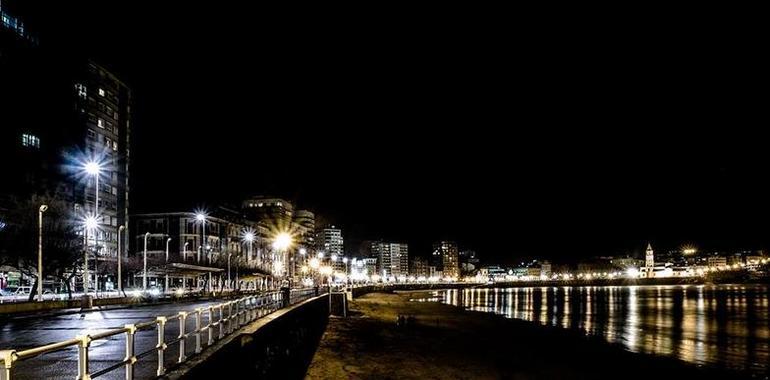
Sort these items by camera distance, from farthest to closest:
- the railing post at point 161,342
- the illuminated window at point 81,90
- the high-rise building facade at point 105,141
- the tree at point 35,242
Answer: the illuminated window at point 81,90, the high-rise building facade at point 105,141, the tree at point 35,242, the railing post at point 161,342

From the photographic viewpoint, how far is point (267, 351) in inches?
802

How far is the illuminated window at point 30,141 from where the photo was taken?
79062 millimetres

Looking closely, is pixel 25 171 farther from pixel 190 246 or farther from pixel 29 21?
pixel 190 246

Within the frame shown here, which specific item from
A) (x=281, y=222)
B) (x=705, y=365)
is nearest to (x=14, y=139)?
(x=705, y=365)

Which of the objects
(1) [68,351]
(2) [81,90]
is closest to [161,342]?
(1) [68,351]

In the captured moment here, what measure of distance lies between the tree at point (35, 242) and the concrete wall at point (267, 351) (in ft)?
62.9

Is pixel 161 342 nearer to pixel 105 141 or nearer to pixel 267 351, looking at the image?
pixel 267 351

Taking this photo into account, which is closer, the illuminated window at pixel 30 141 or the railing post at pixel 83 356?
the railing post at pixel 83 356

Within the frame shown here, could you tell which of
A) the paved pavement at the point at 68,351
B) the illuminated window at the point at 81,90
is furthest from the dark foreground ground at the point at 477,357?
the illuminated window at the point at 81,90

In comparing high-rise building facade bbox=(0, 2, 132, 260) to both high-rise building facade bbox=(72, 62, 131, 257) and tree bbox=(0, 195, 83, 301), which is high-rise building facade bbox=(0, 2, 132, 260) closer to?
high-rise building facade bbox=(72, 62, 131, 257)

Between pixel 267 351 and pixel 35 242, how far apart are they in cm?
3299

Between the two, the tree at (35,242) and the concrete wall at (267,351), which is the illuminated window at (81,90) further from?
the concrete wall at (267,351)

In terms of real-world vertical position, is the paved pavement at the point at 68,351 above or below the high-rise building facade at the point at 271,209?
below

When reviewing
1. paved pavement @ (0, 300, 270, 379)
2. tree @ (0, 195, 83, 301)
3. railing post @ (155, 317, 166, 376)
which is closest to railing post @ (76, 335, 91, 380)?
railing post @ (155, 317, 166, 376)
